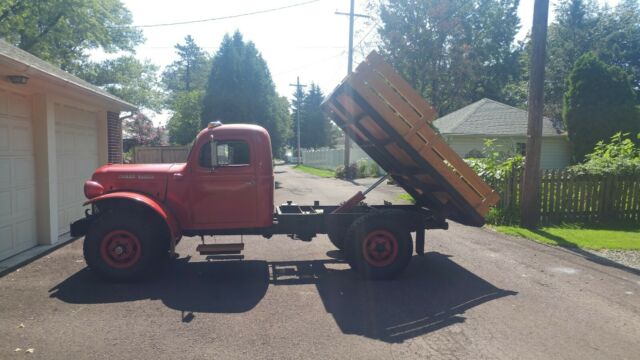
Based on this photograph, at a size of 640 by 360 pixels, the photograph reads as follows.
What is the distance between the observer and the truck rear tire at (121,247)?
604cm

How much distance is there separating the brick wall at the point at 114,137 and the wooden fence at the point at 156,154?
5.36m

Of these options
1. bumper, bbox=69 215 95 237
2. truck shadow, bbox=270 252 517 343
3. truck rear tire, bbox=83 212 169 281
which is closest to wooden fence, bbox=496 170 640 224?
truck shadow, bbox=270 252 517 343

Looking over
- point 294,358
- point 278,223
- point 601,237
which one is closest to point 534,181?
point 601,237

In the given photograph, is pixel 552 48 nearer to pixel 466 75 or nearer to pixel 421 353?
pixel 466 75

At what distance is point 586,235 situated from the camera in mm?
9914

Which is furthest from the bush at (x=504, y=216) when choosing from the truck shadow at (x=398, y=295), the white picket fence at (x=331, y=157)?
the white picket fence at (x=331, y=157)

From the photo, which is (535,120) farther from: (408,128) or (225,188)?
(225,188)

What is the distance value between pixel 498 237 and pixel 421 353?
6.37 metres

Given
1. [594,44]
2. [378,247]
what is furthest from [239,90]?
[594,44]

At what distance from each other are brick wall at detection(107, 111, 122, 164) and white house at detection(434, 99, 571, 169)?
16334 mm

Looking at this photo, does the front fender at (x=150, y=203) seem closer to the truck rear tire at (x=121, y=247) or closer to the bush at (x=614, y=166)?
the truck rear tire at (x=121, y=247)

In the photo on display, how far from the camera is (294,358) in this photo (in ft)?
13.3

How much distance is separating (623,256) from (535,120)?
11.9 feet

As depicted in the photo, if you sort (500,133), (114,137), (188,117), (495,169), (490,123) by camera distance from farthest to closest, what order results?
1. (188,117)
2. (490,123)
3. (500,133)
4. (495,169)
5. (114,137)
